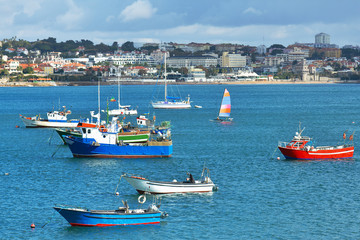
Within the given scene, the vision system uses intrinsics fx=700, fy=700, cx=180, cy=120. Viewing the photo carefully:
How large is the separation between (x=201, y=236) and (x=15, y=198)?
32.3 ft

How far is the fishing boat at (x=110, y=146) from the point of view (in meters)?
41.2

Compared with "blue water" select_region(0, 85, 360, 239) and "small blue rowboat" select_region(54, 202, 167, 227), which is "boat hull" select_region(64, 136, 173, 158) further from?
"small blue rowboat" select_region(54, 202, 167, 227)

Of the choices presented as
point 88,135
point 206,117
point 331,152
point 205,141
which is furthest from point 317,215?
point 206,117

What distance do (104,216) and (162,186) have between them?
529 centimetres

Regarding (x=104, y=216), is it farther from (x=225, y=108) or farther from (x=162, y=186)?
(x=225, y=108)

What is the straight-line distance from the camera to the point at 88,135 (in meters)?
41.4

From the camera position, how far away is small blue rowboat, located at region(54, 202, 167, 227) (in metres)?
25.8

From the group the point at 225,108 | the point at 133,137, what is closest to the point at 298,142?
the point at 133,137

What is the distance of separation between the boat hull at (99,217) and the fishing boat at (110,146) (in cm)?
1503

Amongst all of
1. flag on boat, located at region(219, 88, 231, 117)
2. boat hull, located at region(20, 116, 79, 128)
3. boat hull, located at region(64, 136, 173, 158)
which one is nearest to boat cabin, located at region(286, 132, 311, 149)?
boat hull, located at region(64, 136, 173, 158)

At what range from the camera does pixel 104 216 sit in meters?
25.8

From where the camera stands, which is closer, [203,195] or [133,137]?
[203,195]

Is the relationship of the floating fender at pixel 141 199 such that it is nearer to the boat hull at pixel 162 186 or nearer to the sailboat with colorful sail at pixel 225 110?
the boat hull at pixel 162 186

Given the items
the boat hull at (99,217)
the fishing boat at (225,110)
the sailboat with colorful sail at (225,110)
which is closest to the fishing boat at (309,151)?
the boat hull at (99,217)
